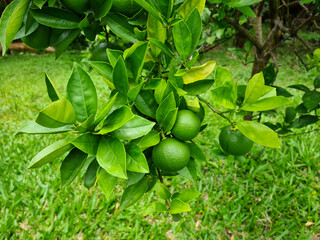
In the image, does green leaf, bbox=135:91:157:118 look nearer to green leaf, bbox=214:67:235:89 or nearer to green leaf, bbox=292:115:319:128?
green leaf, bbox=214:67:235:89

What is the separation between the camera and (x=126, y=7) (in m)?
0.63

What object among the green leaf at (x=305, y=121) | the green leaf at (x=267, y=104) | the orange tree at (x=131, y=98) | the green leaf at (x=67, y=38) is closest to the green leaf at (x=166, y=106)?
the orange tree at (x=131, y=98)

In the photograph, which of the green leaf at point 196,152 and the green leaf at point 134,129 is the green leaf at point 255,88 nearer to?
the green leaf at point 196,152

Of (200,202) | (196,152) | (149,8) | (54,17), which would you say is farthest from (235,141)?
(200,202)

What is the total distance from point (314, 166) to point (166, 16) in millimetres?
2218

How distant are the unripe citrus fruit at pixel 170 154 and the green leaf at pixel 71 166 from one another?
175 mm

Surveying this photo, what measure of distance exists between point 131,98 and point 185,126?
0.14 meters

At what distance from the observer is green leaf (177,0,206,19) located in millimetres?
630

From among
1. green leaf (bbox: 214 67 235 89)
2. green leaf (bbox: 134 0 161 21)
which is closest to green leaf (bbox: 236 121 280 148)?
green leaf (bbox: 214 67 235 89)

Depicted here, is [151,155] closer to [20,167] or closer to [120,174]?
[120,174]

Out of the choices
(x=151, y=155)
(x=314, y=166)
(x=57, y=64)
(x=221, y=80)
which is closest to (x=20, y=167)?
(x=151, y=155)

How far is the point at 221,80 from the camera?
678mm

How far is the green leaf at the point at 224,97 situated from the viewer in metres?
0.65

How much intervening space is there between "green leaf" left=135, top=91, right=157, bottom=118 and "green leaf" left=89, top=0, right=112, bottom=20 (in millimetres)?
202
